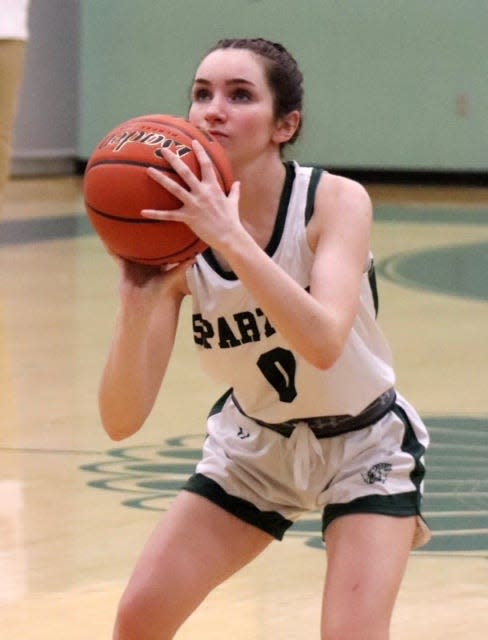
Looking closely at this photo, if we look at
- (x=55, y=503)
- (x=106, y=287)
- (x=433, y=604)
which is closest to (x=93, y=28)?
(x=106, y=287)

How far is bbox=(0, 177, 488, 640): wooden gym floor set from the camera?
4.02m

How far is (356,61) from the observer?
14.9 metres

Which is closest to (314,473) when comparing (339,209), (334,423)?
(334,423)

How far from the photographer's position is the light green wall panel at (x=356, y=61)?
579 inches

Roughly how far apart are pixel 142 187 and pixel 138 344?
1.43 ft

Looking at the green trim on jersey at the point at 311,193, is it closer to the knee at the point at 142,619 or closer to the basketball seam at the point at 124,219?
the basketball seam at the point at 124,219

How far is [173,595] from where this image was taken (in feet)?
10.3

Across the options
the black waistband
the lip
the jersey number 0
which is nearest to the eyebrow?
the lip

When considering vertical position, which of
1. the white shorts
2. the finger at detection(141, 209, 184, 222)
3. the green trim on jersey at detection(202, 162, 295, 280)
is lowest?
the white shorts

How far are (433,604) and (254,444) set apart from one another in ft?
3.38

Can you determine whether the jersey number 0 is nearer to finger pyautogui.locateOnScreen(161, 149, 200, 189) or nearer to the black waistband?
the black waistband

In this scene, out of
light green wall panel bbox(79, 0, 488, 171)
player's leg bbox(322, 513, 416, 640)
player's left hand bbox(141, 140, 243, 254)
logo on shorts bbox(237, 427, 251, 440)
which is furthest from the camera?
light green wall panel bbox(79, 0, 488, 171)

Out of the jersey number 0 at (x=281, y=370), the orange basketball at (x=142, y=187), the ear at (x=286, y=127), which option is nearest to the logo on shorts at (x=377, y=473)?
the jersey number 0 at (x=281, y=370)

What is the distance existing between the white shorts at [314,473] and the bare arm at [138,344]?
0.78ft
